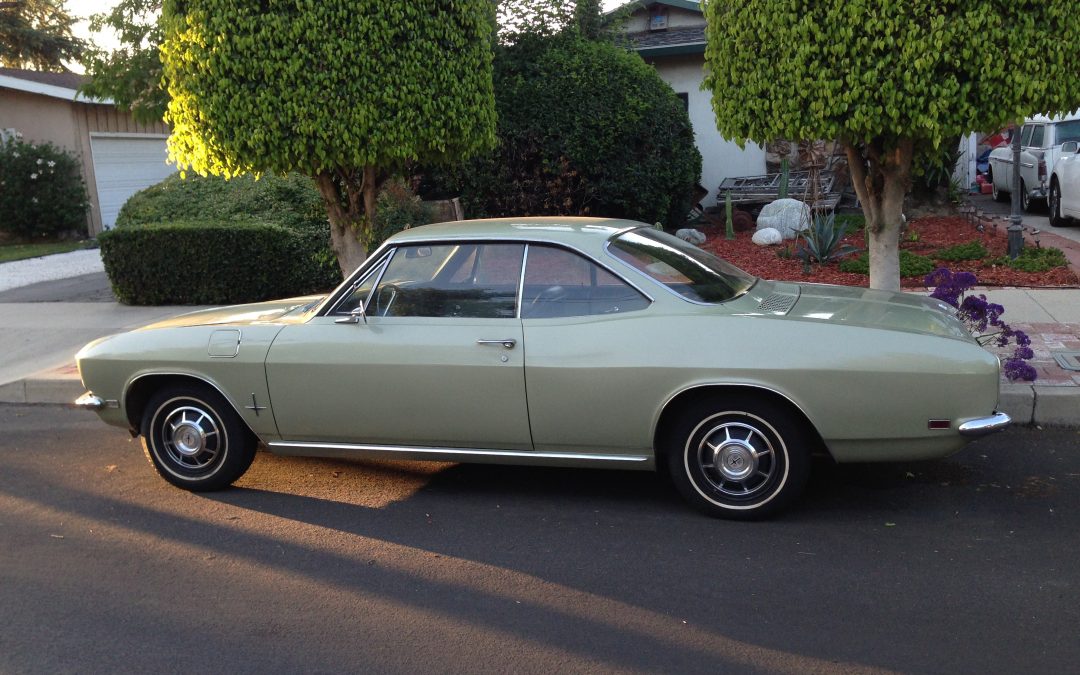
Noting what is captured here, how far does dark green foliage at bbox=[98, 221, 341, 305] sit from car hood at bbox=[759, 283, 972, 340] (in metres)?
7.25

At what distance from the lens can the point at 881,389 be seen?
4.69 m

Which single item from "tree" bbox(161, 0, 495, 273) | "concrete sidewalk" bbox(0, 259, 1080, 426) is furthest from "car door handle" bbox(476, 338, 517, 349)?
"concrete sidewalk" bbox(0, 259, 1080, 426)

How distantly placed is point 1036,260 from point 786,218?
Result: 143 inches

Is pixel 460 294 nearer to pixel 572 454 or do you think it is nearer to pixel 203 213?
pixel 572 454

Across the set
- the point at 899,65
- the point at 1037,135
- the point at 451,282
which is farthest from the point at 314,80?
the point at 1037,135

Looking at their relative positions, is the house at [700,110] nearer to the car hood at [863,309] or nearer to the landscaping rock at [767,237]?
the landscaping rock at [767,237]

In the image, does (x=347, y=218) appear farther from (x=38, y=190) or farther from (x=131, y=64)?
(x=38, y=190)

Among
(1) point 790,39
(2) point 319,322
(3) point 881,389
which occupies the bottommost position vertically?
(3) point 881,389

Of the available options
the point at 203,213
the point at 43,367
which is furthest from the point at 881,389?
the point at 203,213

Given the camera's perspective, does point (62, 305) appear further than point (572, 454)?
Yes

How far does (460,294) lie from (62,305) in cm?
876

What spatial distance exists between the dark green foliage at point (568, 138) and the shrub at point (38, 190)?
1058 cm

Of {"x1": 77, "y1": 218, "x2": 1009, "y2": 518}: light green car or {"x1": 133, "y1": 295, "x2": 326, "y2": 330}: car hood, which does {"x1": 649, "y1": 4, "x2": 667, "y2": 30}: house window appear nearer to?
{"x1": 77, "y1": 218, "x2": 1009, "y2": 518}: light green car

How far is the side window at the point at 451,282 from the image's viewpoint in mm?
5340
